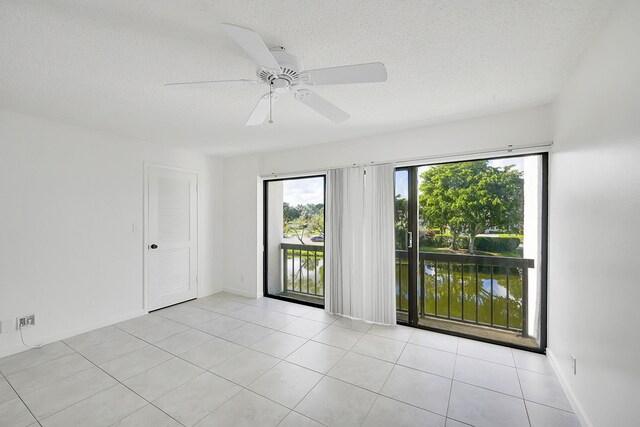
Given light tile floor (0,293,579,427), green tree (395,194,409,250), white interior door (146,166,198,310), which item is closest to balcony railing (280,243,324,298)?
light tile floor (0,293,579,427)

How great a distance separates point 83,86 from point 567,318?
4.11 meters

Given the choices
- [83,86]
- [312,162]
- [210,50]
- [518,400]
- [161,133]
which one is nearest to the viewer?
[210,50]

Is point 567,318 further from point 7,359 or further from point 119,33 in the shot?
point 7,359

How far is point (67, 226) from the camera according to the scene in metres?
2.98

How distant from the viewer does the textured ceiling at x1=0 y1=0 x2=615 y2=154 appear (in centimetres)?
135

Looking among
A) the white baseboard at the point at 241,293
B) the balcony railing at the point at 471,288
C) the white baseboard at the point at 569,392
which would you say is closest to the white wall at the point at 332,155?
the white baseboard at the point at 241,293

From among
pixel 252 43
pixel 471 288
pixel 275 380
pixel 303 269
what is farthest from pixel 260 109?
pixel 303 269

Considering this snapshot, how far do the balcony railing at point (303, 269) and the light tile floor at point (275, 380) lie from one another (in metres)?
1.22

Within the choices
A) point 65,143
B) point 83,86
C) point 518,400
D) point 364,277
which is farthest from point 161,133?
point 518,400

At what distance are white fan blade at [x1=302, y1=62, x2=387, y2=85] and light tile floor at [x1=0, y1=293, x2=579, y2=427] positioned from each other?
6.94ft

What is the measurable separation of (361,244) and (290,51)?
239 centimetres

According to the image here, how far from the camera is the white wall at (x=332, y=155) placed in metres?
2.63

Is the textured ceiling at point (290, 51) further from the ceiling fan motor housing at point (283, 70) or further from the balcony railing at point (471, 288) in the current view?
the balcony railing at point (471, 288)

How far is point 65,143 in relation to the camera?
117 inches
